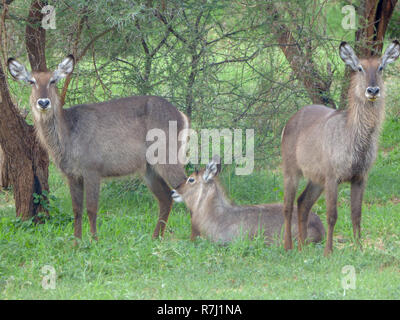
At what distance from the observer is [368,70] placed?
559 cm

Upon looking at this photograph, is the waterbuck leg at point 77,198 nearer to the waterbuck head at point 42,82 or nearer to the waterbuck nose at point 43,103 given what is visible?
the waterbuck head at point 42,82

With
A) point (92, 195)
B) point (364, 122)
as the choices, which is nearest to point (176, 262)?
point (92, 195)

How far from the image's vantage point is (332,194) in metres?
5.72

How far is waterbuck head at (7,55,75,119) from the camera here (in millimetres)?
6089

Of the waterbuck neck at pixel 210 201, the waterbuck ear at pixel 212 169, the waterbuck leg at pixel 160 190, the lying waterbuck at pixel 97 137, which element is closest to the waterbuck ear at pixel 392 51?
the waterbuck ear at pixel 212 169

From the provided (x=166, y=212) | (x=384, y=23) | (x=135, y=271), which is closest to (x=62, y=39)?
(x=166, y=212)

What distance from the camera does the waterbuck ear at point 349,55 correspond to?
5.71 m

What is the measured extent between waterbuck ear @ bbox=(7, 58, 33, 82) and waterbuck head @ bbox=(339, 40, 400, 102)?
2.90 metres

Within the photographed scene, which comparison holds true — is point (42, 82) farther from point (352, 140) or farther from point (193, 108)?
point (352, 140)

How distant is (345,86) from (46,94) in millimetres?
3856

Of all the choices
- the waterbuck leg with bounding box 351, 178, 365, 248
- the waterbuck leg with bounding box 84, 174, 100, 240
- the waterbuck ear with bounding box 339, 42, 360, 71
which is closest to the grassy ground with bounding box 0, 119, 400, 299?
the waterbuck leg with bounding box 84, 174, 100, 240

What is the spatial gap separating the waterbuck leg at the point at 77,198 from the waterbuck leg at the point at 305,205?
2.14m

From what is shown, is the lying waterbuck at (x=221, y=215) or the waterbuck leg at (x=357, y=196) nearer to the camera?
the waterbuck leg at (x=357, y=196)

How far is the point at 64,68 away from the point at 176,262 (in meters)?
2.22
